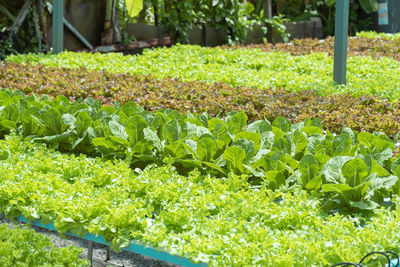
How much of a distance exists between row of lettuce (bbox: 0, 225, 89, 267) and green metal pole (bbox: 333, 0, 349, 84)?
5938mm

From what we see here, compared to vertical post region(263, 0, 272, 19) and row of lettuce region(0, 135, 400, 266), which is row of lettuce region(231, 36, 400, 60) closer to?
vertical post region(263, 0, 272, 19)

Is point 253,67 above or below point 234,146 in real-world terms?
below

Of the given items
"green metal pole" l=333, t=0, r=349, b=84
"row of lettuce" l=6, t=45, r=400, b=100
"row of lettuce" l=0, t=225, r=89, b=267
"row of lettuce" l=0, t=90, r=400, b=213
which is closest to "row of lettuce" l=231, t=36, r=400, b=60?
"row of lettuce" l=6, t=45, r=400, b=100

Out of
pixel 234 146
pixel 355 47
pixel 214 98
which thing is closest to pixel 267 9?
pixel 355 47

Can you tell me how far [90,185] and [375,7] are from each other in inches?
713

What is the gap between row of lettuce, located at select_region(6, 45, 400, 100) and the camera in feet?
26.5

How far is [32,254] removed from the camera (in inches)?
114

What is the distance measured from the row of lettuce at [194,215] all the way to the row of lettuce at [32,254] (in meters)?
0.35

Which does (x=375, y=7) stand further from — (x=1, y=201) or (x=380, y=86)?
(x=1, y=201)

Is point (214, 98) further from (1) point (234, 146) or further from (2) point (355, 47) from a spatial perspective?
(2) point (355, 47)

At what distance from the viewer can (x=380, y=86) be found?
767cm

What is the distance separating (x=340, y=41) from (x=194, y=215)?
536cm

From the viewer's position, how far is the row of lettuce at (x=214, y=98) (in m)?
6.07

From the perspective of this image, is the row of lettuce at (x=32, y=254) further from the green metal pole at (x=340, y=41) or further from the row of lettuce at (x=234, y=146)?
the green metal pole at (x=340, y=41)
